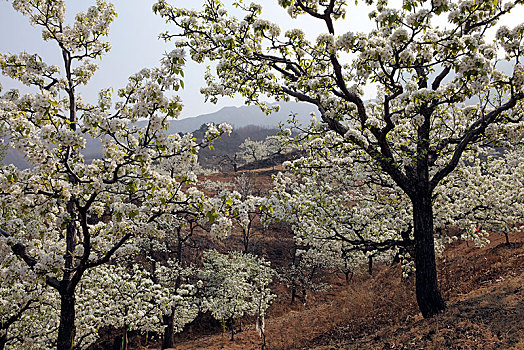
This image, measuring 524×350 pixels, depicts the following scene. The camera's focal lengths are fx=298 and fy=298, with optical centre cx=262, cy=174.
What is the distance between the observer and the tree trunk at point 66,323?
6.83 meters

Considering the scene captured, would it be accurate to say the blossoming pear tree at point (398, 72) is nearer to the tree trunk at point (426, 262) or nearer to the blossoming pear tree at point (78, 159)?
the tree trunk at point (426, 262)

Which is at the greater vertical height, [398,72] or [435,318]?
[398,72]

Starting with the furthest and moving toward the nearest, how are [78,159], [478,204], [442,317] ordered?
[478,204]
[442,317]
[78,159]

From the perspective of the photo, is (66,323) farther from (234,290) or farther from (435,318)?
(234,290)

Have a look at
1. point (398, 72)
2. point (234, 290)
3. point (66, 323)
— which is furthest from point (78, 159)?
point (234, 290)

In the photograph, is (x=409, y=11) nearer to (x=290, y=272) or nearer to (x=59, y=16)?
(x=59, y=16)

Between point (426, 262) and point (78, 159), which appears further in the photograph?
point (426, 262)

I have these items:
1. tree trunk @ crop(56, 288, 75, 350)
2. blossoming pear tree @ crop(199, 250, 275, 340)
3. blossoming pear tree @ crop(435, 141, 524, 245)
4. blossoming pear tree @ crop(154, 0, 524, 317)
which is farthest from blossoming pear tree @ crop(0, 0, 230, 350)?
blossoming pear tree @ crop(199, 250, 275, 340)

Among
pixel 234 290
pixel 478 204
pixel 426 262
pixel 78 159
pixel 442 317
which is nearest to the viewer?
pixel 78 159

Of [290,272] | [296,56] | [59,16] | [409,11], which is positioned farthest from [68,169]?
[290,272]

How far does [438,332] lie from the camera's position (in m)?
7.71

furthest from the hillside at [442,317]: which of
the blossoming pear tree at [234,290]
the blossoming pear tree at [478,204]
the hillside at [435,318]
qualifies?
the blossoming pear tree at [234,290]

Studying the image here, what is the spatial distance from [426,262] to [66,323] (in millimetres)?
9767

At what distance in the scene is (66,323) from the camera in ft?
22.6
